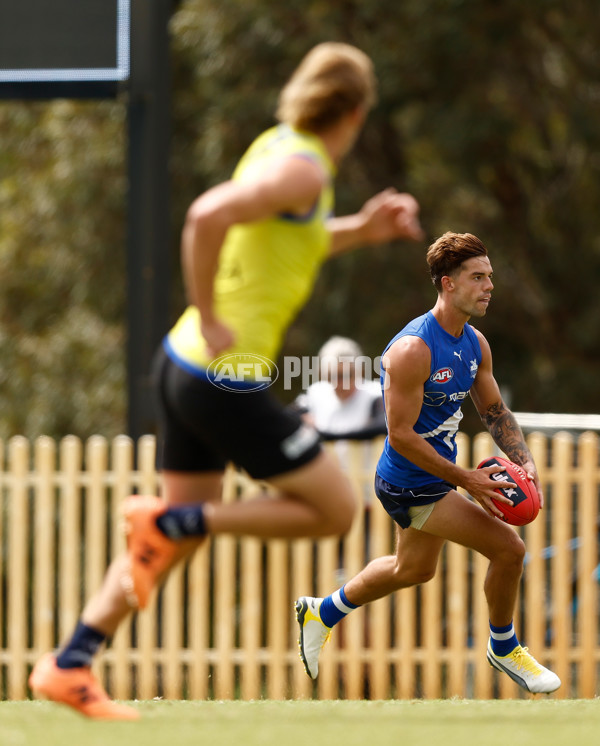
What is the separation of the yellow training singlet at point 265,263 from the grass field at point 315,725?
1202 millimetres

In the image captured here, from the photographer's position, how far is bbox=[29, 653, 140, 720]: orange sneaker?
12.9 ft

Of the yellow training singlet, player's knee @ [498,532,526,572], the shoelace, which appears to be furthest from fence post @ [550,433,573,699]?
the yellow training singlet

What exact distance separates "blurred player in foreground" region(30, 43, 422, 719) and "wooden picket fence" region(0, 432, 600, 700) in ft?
10.9

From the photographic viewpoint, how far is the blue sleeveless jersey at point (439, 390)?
4.59 metres

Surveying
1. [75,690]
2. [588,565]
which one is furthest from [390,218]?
[588,565]

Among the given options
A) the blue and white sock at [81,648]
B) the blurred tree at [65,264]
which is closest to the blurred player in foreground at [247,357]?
the blue and white sock at [81,648]

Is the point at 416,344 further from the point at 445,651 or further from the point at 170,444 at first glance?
the point at 445,651

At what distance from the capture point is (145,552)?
3.95 m

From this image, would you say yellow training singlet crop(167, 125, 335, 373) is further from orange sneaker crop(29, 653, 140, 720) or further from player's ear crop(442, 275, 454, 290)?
orange sneaker crop(29, 653, 140, 720)

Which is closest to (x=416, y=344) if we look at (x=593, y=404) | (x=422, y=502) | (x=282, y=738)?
(x=422, y=502)

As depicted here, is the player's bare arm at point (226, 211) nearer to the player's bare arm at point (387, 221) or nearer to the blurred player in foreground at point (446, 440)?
the player's bare arm at point (387, 221)

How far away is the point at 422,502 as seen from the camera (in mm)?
4672

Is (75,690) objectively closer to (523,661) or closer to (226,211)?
(226,211)

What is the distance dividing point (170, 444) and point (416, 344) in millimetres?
1096
